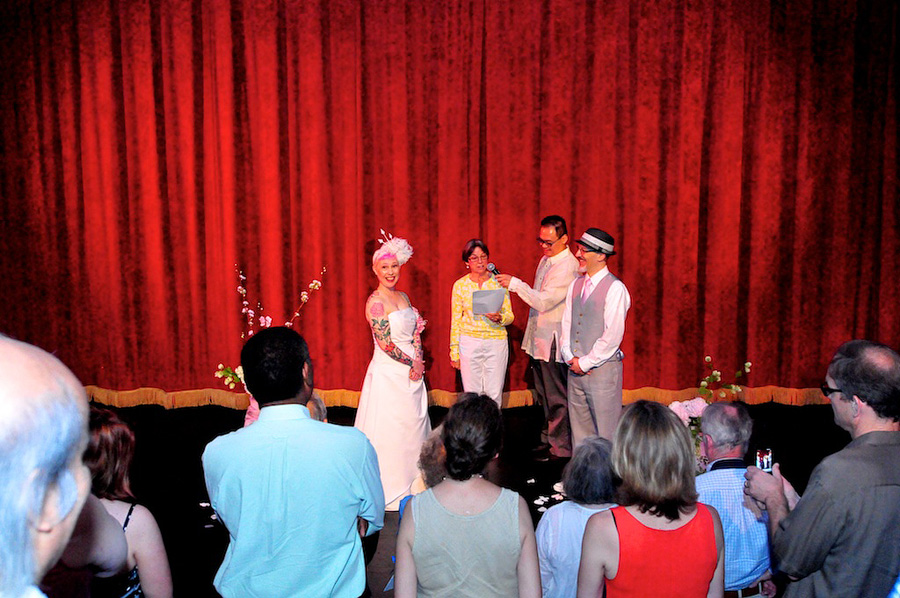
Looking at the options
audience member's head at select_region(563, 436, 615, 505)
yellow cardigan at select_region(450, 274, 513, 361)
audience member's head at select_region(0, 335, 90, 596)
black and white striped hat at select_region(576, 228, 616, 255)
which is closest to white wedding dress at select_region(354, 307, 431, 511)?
yellow cardigan at select_region(450, 274, 513, 361)

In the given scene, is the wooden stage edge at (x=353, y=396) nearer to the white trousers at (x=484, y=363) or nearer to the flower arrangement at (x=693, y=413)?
the white trousers at (x=484, y=363)

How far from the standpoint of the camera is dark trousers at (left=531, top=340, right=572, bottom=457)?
214 inches

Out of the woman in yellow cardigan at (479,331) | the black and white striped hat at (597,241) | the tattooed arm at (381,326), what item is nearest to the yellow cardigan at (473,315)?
the woman in yellow cardigan at (479,331)

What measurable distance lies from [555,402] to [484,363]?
1.86 feet

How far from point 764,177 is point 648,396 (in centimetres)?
212

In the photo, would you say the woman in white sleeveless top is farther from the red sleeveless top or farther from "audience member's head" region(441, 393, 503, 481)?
the red sleeveless top

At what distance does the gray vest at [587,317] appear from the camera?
4656 mm

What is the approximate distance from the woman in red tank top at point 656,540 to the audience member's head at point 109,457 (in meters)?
1.19

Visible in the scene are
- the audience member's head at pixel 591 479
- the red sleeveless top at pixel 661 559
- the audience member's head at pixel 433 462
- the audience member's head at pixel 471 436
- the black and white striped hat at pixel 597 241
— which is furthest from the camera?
the black and white striped hat at pixel 597 241

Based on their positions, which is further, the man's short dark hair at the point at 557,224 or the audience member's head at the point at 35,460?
the man's short dark hair at the point at 557,224

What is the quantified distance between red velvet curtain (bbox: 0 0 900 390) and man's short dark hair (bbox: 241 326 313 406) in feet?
15.6

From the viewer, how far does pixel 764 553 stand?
2463mm

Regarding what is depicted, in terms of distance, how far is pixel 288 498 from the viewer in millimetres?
2006

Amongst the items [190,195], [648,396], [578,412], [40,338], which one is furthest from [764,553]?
[40,338]
